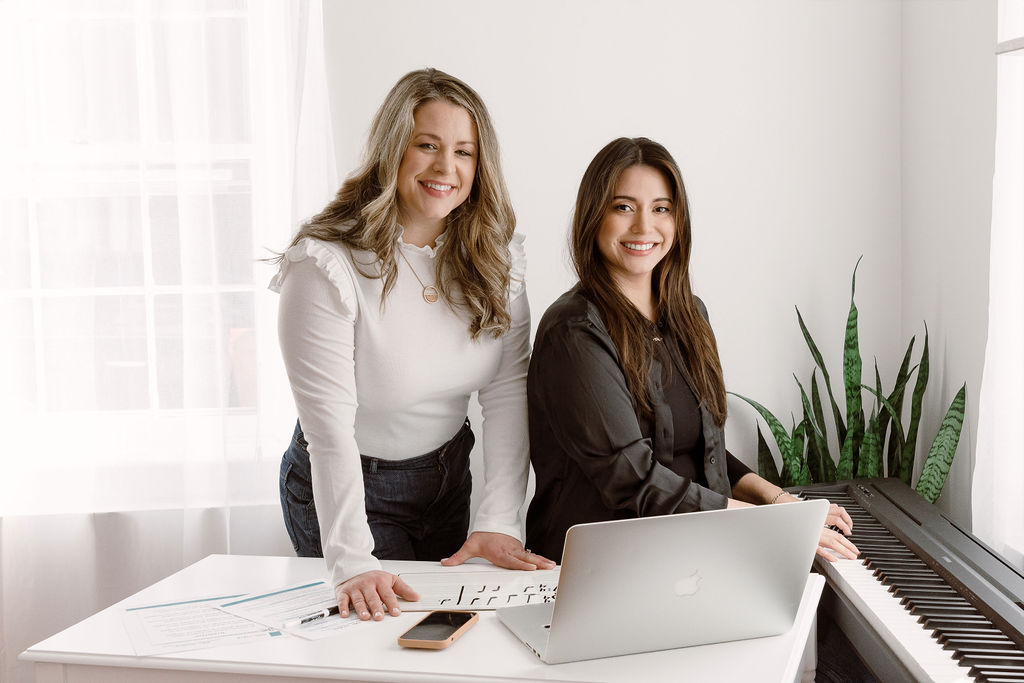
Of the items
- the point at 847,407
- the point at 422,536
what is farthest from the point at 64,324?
the point at 847,407

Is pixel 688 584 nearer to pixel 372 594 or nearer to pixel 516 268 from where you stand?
pixel 372 594

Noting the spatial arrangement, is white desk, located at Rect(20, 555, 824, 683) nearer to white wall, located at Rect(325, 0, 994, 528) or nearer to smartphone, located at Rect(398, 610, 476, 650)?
smartphone, located at Rect(398, 610, 476, 650)

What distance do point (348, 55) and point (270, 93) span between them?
29 centimetres

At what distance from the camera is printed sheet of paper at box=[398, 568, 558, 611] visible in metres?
1.51

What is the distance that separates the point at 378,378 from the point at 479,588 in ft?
1.57

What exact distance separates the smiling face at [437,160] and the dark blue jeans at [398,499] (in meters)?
0.55

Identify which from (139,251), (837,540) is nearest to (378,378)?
(837,540)

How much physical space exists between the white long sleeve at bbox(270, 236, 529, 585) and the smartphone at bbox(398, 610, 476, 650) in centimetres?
21

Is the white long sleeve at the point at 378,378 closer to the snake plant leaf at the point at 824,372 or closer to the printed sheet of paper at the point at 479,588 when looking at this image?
the printed sheet of paper at the point at 479,588

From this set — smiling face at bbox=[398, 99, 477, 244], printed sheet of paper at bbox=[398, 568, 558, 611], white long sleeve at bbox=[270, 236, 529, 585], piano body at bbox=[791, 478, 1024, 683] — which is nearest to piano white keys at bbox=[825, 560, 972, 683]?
piano body at bbox=[791, 478, 1024, 683]

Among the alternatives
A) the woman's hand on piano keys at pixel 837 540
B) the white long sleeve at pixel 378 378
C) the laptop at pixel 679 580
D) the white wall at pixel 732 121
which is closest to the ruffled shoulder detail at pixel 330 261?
the white long sleeve at pixel 378 378

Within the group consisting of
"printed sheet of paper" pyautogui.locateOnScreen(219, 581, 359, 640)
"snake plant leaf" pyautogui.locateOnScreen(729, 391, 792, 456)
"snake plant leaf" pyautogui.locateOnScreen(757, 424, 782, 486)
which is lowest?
"snake plant leaf" pyautogui.locateOnScreen(757, 424, 782, 486)

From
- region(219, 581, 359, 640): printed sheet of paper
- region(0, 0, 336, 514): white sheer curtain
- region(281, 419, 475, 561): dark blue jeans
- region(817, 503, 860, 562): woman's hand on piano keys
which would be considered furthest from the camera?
region(0, 0, 336, 514): white sheer curtain

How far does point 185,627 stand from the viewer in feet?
4.72
